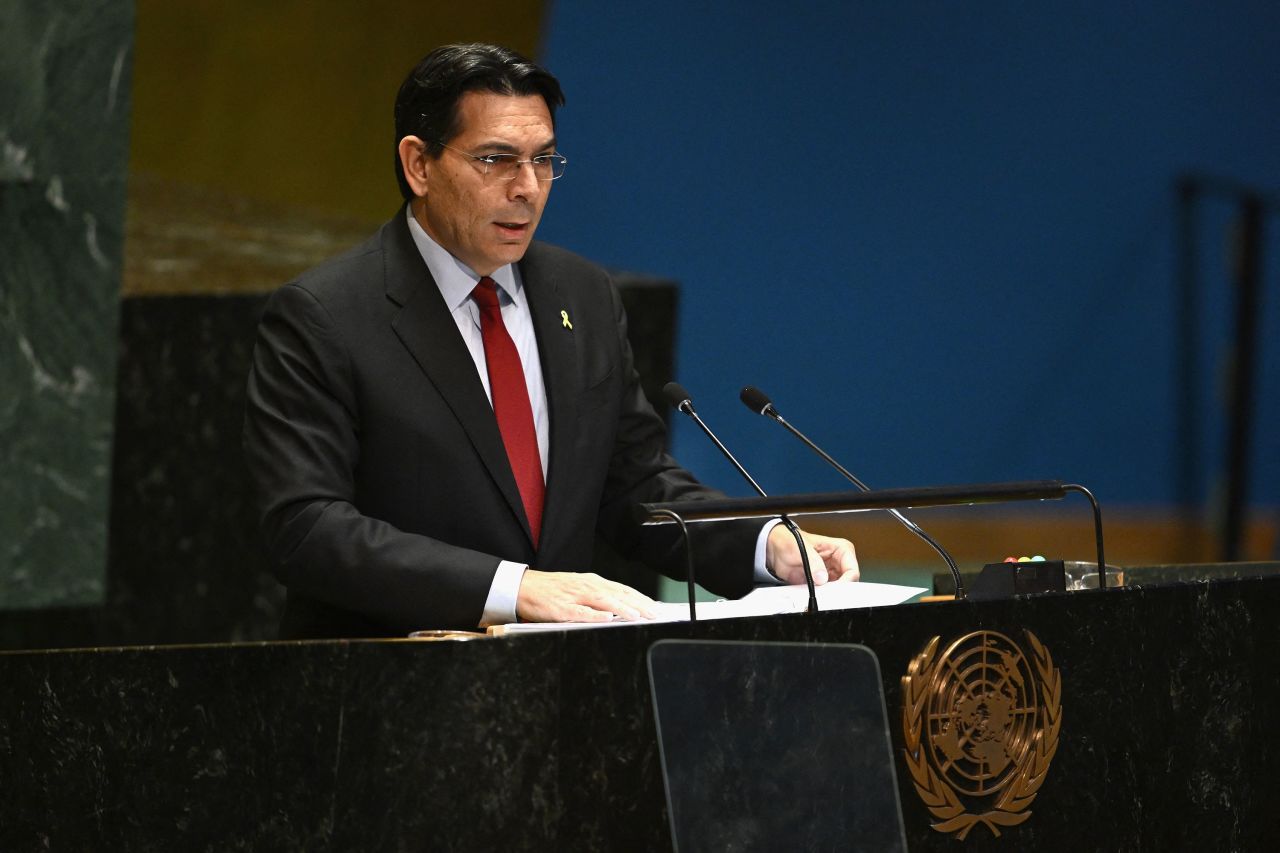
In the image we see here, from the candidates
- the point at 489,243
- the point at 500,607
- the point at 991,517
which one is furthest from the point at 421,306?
the point at 991,517

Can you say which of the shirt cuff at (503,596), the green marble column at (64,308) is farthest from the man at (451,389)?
the green marble column at (64,308)

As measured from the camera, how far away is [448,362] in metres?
2.67

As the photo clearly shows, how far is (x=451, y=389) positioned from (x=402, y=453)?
0.38 ft

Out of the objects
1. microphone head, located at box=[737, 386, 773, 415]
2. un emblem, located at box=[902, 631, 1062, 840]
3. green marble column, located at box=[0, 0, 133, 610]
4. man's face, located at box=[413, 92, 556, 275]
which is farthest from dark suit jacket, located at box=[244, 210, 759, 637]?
green marble column, located at box=[0, 0, 133, 610]

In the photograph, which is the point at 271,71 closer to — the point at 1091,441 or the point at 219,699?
the point at 1091,441

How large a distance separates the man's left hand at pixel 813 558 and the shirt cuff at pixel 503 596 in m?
0.46

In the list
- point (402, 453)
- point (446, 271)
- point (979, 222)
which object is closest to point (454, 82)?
point (446, 271)

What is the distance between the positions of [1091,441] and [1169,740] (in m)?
4.28

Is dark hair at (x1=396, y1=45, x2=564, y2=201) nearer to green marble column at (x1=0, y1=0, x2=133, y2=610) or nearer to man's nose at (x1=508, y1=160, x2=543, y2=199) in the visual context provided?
man's nose at (x1=508, y1=160, x2=543, y2=199)

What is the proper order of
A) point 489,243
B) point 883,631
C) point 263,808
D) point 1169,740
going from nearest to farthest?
point 263,808, point 883,631, point 1169,740, point 489,243

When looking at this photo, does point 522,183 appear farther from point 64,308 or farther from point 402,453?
point 64,308

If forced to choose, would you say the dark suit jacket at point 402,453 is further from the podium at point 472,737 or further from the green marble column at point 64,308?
the green marble column at point 64,308

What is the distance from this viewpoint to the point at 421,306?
2.70 m

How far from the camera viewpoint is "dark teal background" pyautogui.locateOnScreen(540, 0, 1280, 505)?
6297 mm
